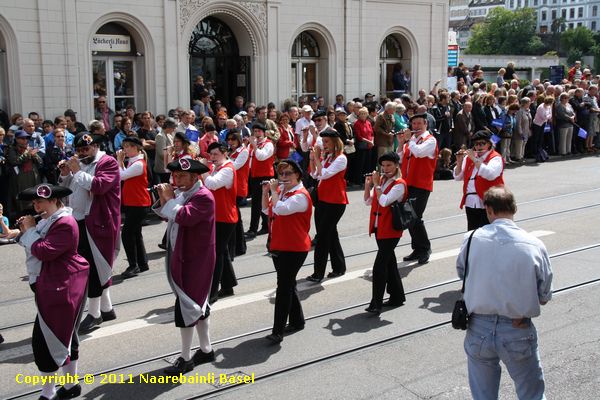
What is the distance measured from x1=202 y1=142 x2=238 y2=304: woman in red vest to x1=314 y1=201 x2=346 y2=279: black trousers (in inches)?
45.2

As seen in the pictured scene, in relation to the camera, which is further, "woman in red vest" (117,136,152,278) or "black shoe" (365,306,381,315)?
"woman in red vest" (117,136,152,278)

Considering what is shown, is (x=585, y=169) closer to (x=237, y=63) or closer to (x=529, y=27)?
(x=237, y=63)

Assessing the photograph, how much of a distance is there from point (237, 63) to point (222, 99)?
119 centimetres

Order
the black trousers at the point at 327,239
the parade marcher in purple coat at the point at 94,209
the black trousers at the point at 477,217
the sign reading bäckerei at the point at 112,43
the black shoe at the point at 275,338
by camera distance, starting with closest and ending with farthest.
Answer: the black shoe at the point at 275,338 < the parade marcher in purple coat at the point at 94,209 < the black trousers at the point at 477,217 < the black trousers at the point at 327,239 < the sign reading bäckerei at the point at 112,43

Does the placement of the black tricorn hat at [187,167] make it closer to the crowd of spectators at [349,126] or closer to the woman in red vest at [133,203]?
the crowd of spectators at [349,126]

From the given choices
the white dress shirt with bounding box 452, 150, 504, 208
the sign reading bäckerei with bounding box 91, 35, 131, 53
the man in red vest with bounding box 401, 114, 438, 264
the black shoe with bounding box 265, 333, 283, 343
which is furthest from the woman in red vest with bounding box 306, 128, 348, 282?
the sign reading bäckerei with bounding box 91, 35, 131, 53

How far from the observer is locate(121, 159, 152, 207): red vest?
32.5ft

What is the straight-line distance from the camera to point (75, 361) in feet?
20.7

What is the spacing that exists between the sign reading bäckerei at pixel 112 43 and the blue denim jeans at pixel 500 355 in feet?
51.4

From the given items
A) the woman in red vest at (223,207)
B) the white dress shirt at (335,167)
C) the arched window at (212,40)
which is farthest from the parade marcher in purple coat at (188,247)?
the arched window at (212,40)

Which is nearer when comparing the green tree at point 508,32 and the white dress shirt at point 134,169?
the white dress shirt at point 134,169

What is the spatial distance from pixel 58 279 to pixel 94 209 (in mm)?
2001

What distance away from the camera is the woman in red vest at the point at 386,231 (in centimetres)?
816

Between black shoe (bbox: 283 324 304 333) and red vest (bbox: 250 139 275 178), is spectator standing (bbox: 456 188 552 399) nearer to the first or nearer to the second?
black shoe (bbox: 283 324 304 333)
